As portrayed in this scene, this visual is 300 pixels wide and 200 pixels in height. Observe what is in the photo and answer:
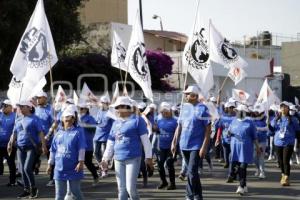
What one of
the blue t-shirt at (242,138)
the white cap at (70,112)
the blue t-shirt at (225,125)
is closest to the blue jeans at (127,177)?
the white cap at (70,112)

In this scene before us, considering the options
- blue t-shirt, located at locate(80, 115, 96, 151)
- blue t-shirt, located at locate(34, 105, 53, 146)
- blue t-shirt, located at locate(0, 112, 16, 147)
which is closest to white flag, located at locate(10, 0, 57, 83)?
blue t-shirt, located at locate(34, 105, 53, 146)

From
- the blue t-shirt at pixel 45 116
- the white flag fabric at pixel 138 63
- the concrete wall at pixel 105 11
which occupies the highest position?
the concrete wall at pixel 105 11

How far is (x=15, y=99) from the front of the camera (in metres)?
14.0

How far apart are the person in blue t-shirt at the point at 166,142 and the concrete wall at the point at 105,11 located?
38.1m

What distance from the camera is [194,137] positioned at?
9945 millimetres

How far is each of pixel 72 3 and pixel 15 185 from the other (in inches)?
500

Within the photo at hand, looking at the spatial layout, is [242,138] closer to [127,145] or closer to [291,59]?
[127,145]

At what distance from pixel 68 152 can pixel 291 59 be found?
43.8 metres

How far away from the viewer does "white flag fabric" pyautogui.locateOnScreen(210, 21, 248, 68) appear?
15.9m

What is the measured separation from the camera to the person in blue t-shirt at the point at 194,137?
32.2 ft

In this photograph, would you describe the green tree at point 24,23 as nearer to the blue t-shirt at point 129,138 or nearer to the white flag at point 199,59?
the white flag at point 199,59

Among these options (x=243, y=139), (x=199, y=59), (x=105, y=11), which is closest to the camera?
(x=243, y=139)

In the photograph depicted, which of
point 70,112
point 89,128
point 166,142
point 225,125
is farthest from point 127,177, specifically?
point 225,125

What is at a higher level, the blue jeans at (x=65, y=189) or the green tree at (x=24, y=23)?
the green tree at (x=24, y=23)
